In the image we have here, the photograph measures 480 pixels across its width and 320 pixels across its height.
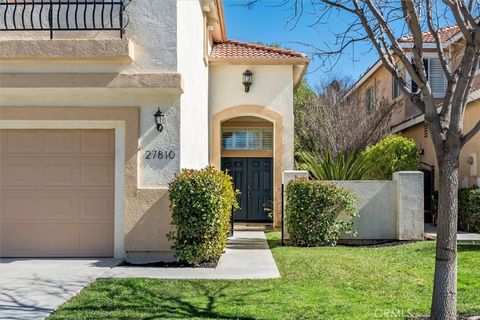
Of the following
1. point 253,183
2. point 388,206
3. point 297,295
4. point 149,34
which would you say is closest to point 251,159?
point 253,183

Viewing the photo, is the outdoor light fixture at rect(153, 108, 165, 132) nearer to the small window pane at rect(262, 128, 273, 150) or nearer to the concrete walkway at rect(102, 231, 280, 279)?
the concrete walkway at rect(102, 231, 280, 279)

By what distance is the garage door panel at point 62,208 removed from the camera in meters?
10.4

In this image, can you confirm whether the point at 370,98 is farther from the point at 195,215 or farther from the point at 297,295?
the point at 297,295

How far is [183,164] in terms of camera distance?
10633 millimetres

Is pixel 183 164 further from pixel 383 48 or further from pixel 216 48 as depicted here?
pixel 216 48

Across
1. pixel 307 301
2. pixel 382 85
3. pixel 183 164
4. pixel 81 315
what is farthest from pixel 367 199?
pixel 382 85

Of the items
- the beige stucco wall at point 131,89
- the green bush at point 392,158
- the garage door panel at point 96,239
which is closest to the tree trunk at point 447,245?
the beige stucco wall at point 131,89

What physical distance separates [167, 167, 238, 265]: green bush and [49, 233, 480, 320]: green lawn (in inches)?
55.6

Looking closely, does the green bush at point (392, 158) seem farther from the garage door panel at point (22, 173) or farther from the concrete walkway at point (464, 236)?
the garage door panel at point (22, 173)

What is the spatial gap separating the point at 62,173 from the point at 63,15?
10.4ft

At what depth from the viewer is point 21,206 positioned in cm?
1041

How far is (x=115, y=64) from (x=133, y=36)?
0.71 meters

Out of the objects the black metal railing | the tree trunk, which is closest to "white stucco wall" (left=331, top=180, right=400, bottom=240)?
the black metal railing

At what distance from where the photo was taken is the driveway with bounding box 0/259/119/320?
643cm
